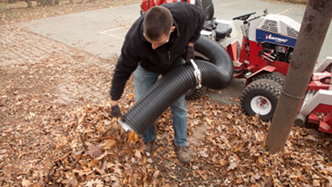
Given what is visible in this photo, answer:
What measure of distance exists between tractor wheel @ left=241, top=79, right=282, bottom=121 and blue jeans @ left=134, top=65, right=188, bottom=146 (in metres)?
1.40

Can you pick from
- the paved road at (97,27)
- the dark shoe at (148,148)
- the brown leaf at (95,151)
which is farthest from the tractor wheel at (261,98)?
the paved road at (97,27)

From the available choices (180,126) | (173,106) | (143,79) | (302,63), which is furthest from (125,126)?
(302,63)

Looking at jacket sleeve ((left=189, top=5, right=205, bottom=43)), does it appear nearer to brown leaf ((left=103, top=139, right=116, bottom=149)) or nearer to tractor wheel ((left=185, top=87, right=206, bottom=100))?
brown leaf ((left=103, top=139, right=116, bottom=149))

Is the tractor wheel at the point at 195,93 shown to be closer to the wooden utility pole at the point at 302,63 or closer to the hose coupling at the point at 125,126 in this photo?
the wooden utility pole at the point at 302,63

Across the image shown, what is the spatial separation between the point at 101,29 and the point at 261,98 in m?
7.77

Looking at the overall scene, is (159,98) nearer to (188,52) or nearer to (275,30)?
(188,52)

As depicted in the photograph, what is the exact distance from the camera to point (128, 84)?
16.4ft

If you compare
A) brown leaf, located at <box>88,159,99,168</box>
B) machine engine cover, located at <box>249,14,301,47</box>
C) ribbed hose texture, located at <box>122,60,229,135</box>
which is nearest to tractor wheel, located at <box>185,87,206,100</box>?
machine engine cover, located at <box>249,14,301,47</box>

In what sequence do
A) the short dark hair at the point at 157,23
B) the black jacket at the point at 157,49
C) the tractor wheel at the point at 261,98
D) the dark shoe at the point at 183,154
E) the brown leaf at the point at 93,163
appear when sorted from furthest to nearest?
the tractor wheel at the point at 261,98, the dark shoe at the point at 183,154, the brown leaf at the point at 93,163, the black jacket at the point at 157,49, the short dark hair at the point at 157,23

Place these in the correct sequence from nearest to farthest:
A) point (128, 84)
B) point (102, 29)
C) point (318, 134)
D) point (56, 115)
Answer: point (318, 134)
point (56, 115)
point (128, 84)
point (102, 29)

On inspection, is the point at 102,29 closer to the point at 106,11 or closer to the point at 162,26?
the point at 106,11

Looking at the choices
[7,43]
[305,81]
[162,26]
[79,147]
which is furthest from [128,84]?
[7,43]

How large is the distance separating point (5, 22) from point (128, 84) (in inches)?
347

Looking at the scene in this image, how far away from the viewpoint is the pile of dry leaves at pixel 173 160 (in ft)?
7.90
